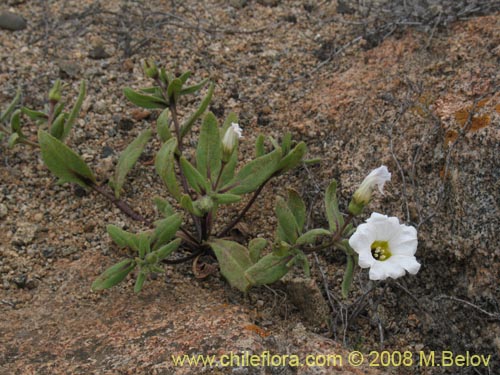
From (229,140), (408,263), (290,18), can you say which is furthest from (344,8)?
(408,263)

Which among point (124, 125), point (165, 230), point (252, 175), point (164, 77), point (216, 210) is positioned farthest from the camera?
point (124, 125)

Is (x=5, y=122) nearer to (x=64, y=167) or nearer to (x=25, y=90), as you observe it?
(x=25, y=90)

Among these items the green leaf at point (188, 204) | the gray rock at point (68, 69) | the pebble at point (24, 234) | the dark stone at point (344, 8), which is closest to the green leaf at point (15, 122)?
the pebble at point (24, 234)

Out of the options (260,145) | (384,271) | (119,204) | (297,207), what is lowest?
(384,271)

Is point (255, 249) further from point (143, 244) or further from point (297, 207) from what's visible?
point (143, 244)

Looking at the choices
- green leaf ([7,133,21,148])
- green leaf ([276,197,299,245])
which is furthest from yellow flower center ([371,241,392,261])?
green leaf ([7,133,21,148])

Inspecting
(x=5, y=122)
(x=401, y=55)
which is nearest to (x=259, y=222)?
(x=401, y=55)
